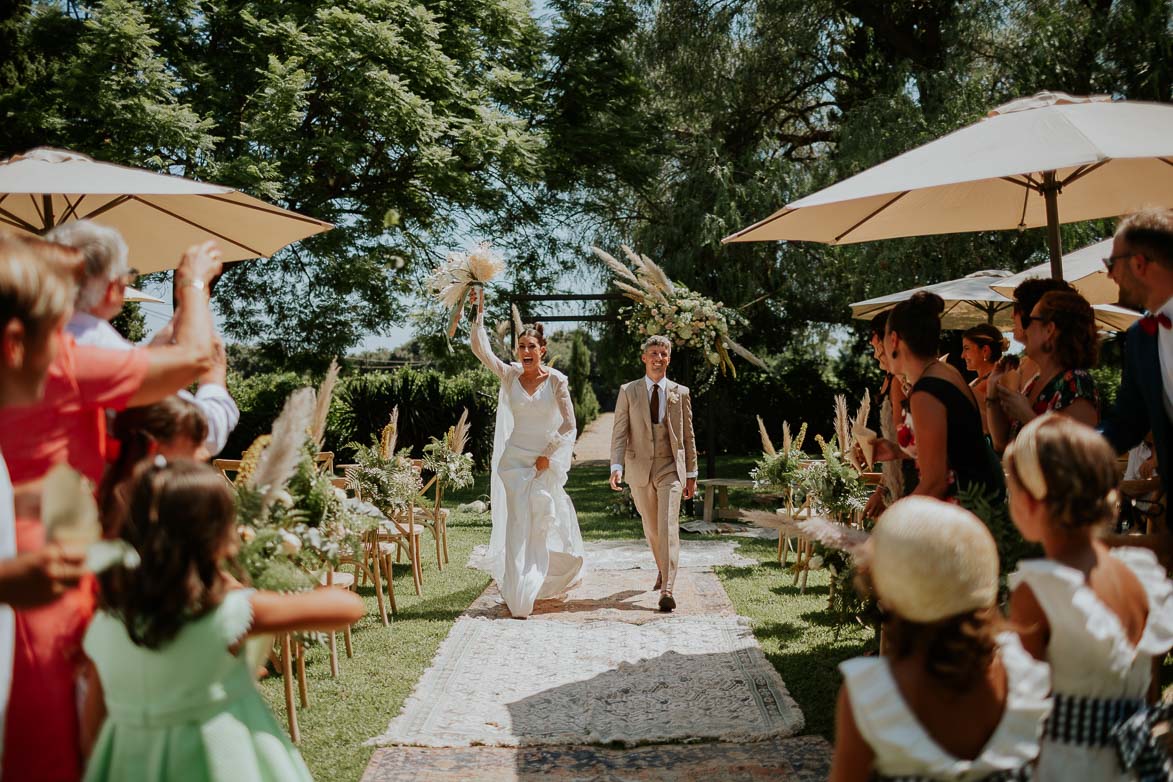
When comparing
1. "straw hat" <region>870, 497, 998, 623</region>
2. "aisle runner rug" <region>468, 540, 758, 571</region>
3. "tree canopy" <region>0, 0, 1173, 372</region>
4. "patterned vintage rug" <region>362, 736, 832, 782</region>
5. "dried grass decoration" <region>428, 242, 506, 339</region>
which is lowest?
"aisle runner rug" <region>468, 540, 758, 571</region>

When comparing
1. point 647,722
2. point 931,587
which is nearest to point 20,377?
point 931,587

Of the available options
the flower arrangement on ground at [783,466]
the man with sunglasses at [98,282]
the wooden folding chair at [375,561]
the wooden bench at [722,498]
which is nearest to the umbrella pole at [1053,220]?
the flower arrangement on ground at [783,466]

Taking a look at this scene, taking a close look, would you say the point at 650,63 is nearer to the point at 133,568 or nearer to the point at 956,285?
the point at 956,285

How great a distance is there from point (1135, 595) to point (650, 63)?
59.8 feet

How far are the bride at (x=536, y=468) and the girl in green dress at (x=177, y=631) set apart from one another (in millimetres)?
5742

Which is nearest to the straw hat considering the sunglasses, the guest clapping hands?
the guest clapping hands

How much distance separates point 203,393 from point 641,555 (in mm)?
8282

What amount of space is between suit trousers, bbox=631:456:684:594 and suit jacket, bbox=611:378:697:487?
66mm

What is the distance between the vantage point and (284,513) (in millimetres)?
3658

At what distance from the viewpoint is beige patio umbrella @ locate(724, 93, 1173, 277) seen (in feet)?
12.4

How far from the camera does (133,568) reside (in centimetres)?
219

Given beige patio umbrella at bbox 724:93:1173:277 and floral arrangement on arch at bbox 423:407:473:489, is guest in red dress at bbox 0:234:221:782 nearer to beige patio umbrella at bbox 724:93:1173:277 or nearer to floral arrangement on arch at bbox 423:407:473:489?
beige patio umbrella at bbox 724:93:1173:277

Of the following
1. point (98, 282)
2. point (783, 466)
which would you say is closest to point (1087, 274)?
point (783, 466)

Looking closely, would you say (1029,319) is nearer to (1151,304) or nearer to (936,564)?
(1151,304)
